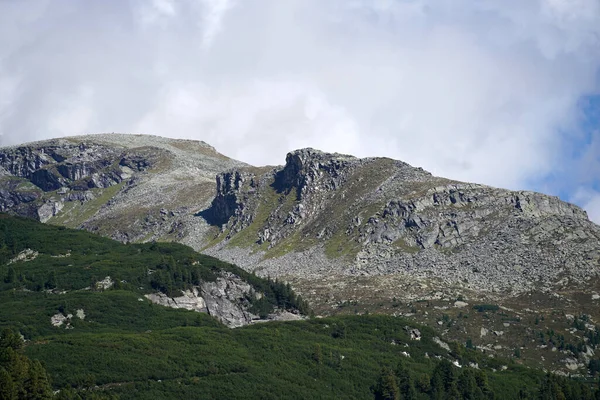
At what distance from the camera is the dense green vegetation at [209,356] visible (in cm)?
13838

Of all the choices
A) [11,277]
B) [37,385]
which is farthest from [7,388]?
[11,277]

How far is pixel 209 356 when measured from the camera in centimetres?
15512

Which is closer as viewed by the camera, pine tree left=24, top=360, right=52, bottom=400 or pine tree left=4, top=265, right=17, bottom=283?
pine tree left=24, top=360, right=52, bottom=400

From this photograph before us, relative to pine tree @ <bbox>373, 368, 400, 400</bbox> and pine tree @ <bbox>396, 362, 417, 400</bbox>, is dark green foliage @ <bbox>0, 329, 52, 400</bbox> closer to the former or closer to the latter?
pine tree @ <bbox>373, 368, 400, 400</bbox>

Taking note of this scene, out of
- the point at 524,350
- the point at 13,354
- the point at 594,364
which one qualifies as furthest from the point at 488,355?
the point at 13,354

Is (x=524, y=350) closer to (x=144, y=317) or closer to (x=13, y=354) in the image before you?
(x=144, y=317)

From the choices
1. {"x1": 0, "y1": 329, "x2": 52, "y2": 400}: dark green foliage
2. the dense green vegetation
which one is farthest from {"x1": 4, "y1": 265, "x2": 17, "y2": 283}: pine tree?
{"x1": 0, "y1": 329, "x2": 52, "y2": 400}: dark green foliage

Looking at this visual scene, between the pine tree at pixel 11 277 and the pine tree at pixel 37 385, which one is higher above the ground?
the pine tree at pixel 11 277

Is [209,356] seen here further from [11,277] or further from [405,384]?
[11,277]

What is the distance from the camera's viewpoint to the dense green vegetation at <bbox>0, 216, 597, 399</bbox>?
138m

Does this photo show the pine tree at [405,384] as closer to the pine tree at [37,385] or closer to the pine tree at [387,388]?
the pine tree at [387,388]

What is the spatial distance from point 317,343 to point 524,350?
168 ft

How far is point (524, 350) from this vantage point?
19225cm

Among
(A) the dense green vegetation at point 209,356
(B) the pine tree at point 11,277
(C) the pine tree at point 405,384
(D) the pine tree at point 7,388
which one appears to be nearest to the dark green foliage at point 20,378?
(D) the pine tree at point 7,388
